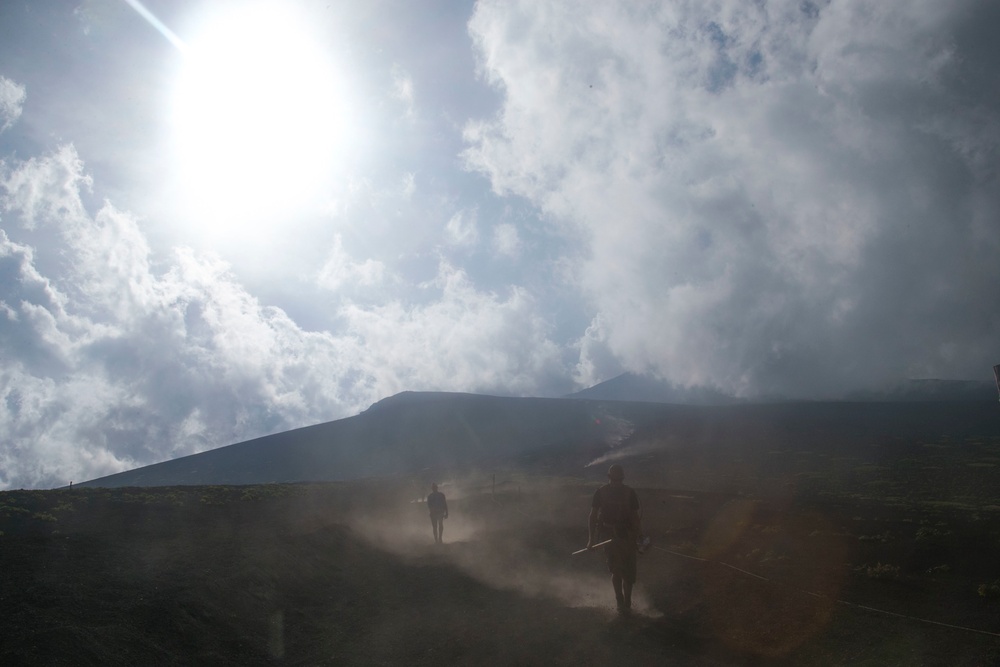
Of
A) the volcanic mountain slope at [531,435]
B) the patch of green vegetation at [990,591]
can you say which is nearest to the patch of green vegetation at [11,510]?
the patch of green vegetation at [990,591]

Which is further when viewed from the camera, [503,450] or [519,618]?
[503,450]

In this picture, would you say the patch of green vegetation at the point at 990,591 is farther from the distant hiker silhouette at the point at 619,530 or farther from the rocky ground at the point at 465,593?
the distant hiker silhouette at the point at 619,530

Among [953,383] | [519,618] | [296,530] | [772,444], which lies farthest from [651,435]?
[953,383]

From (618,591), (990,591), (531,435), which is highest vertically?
(531,435)

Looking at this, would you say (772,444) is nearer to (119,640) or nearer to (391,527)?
(391,527)

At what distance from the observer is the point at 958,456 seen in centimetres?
4853

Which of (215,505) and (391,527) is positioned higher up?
(215,505)

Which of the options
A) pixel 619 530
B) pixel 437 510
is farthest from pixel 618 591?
pixel 437 510

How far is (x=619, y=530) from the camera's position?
849 cm

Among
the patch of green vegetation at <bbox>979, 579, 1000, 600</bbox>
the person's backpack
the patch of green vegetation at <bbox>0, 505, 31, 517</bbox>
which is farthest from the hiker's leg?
the patch of green vegetation at <bbox>0, 505, 31, 517</bbox>

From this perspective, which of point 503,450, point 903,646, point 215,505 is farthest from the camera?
point 503,450

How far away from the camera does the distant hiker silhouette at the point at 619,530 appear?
836 cm

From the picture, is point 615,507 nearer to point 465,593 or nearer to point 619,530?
point 619,530

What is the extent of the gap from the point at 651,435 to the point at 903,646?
253ft
